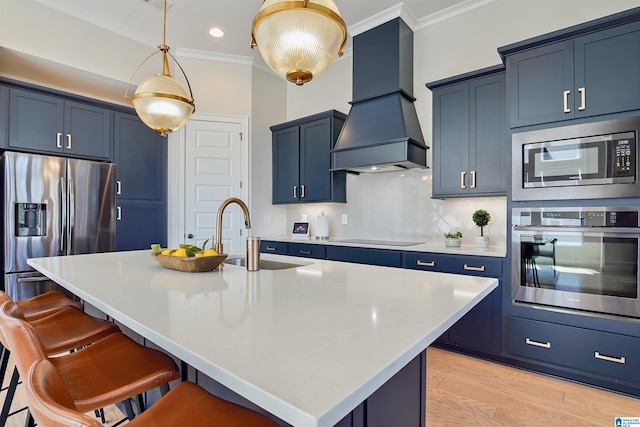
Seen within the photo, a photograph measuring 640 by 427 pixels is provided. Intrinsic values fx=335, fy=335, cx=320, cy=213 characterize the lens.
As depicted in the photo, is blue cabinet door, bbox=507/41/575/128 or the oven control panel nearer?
the oven control panel

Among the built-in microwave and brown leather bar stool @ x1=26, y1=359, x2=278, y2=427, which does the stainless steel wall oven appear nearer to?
the built-in microwave

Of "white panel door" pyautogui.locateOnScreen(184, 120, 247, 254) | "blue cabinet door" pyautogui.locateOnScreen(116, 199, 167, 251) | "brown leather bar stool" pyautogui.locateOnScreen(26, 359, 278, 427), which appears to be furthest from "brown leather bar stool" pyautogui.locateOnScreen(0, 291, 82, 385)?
"white panel door" pyautogui.locateOnScreen(184, 120, 247, 254)

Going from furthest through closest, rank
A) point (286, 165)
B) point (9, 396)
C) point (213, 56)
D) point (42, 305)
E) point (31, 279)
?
1. point (286, 165)
2. point (213, 56)
3. point (31, 279)
4. point (42, 305)
5. point (9, 396)

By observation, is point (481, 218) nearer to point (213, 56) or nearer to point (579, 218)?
point (579, 218)

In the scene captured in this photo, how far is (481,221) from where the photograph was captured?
119 inches

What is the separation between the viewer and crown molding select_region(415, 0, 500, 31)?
3.29 metres

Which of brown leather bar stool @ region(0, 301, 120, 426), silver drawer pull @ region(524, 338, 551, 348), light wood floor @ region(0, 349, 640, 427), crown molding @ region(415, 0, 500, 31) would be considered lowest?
light wood floor @ region(0, 349, 640, 427)

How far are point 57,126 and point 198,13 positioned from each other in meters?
1.86

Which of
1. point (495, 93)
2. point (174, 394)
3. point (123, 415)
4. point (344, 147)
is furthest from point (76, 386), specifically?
point (495, 93)

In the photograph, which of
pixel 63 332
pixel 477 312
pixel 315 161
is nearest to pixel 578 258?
pixel 477 312

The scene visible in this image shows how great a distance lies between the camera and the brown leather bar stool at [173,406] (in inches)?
24.5

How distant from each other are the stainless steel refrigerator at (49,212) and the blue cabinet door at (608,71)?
425 cm

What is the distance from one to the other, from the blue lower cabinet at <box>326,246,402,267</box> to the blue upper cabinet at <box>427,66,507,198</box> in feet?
2.45

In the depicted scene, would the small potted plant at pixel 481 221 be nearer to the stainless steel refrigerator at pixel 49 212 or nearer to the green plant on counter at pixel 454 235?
the green plant on counter at pixel 454 235
